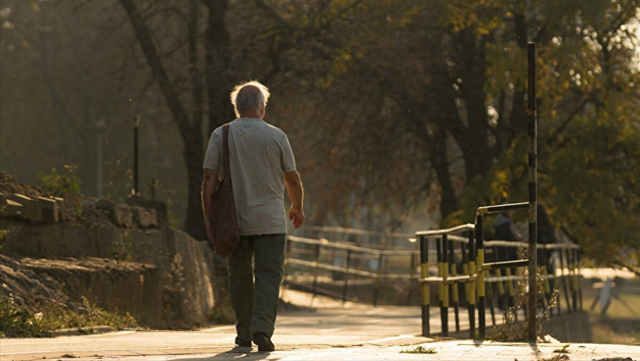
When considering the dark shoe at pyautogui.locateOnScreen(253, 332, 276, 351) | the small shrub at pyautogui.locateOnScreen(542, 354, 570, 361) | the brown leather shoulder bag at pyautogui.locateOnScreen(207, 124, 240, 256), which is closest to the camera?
the small shrub at pyautogui.locateOnScreen(542, 354, 570, 361)

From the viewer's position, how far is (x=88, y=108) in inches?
2132

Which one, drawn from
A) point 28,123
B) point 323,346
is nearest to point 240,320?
point 323,346

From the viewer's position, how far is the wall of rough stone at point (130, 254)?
12680 mm

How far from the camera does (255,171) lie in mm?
8781

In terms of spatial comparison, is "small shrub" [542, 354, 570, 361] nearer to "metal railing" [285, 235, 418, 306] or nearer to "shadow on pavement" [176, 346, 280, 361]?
"shadow on pavement" [176, 346, 280, 361]

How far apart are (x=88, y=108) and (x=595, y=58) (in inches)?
1277

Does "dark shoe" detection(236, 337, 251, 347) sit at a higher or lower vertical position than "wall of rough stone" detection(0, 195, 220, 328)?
lower

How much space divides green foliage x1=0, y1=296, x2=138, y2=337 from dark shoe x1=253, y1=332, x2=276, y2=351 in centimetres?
199

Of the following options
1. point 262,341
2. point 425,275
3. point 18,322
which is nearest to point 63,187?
point 425,275

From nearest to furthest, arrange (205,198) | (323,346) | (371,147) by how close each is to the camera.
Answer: (205,198) → (323,346) → (371,147)

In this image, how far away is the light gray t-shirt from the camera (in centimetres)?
875

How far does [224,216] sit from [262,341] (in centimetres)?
80

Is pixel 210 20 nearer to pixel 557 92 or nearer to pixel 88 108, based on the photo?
pixel 557 92

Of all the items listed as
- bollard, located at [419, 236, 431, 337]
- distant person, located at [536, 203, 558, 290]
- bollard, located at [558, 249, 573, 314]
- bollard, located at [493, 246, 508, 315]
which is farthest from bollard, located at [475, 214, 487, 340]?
bollard, located at [558, 249, 573, 314]
